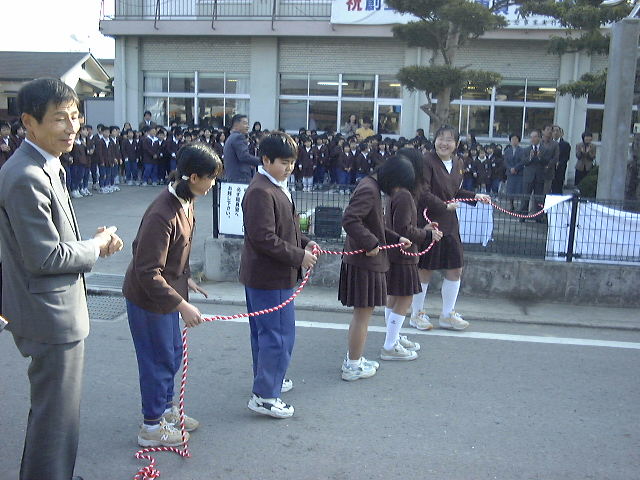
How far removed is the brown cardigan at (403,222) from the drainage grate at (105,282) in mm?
3540

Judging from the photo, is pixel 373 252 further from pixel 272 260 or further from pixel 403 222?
pixel 272 260

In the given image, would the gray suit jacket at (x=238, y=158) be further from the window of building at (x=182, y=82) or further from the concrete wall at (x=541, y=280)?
the window of building at (x=182, y=82)

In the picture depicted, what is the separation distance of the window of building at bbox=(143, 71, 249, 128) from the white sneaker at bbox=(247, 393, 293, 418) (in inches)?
761

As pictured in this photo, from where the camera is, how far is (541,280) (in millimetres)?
7195

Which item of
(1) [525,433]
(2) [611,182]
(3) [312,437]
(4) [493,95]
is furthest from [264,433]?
(4) [493,95]

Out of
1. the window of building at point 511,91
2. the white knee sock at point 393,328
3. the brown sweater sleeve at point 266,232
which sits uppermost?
the window of building at point 511,91

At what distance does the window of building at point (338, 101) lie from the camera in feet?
72.3

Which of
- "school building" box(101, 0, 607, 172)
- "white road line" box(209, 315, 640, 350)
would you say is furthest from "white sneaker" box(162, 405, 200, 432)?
"school building" box(101, 0, 607, 172)

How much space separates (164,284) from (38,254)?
0.88 meters

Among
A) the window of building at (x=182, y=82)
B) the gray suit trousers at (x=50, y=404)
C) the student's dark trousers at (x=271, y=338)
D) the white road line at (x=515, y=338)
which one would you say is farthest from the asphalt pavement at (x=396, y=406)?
the window of building at (x=182, y=82)

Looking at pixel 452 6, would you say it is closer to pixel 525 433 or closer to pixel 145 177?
pixel 145 177

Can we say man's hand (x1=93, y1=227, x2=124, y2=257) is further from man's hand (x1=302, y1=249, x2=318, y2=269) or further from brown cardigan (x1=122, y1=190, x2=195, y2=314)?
man's hand (x1=302, y1=249, x2=318, y2=269)

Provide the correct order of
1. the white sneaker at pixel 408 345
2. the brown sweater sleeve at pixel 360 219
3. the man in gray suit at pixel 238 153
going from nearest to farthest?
1. the brown sweater sleeve at pixel 360 219
2. the white sneaker at pixel 408 345
3. the man in gray suit at pixel 238 153

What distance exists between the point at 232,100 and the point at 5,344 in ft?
60.5
